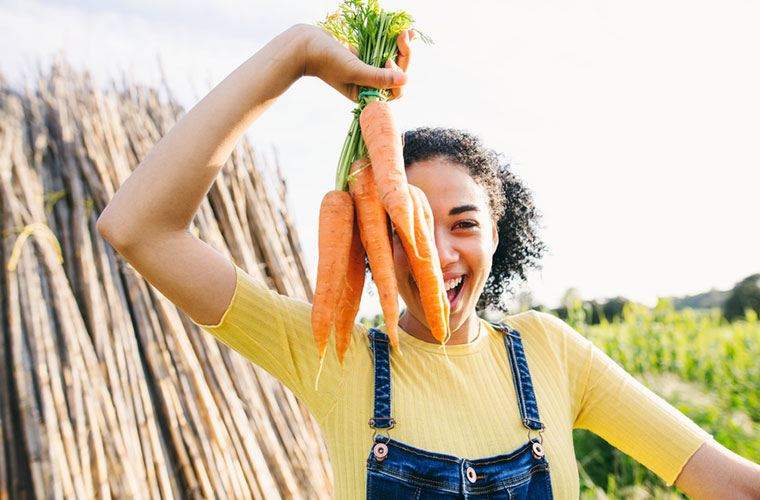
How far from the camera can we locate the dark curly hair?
145 cm

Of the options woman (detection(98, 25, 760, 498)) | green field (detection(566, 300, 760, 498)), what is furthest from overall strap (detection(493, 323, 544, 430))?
green field (detection(566, 300, 760, 498))

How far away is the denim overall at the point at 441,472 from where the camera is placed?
3.84 feet

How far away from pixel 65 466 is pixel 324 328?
127cm

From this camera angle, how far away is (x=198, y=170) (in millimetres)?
1119

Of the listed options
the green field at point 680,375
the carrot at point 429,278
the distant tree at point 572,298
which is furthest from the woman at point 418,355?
the distant tree at point 572,298

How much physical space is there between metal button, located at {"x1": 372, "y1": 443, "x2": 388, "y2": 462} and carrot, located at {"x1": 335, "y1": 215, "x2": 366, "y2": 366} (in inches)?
6.9

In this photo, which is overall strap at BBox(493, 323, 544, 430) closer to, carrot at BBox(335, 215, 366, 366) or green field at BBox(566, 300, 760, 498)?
carrot at BBox(335, 215, 366, 366)

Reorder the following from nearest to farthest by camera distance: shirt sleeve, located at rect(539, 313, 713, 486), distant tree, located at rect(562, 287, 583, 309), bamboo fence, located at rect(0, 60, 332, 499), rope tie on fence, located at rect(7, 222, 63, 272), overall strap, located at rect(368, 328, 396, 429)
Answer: overall strap, located at rect(368, 328, 396, 429)
shirt sleeve, located at rect(539, 313, 713, 486)
bamboo fence, located at rect(0, 60, 332, 499)
rope tie on fence, located at rect(7, 222, 63, 272)
distant tree, located at rect(562, 287, 583, 309)

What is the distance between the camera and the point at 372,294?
69.9 inches

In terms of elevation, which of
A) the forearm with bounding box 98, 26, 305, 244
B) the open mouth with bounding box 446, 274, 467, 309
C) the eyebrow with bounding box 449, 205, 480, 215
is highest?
the forearm with bounding box 98, 26, 305, 244

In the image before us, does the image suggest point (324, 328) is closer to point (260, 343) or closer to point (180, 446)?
point (260, 343)

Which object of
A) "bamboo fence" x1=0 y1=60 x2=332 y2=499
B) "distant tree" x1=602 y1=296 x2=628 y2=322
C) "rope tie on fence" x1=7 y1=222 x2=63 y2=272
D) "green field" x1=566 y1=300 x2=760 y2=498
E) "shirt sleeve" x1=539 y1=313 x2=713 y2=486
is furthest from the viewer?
"distant tree" x1=602 y1=296 x2=628 y2=322

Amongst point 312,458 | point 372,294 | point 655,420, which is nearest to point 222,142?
point 372,294

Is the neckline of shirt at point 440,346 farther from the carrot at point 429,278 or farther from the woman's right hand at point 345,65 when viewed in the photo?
the woman's right hand at point 345,65
